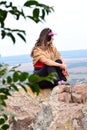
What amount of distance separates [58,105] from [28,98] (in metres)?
1.63

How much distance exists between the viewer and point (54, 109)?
1041 centimetres

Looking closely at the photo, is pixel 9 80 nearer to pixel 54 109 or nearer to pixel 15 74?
pixel 15 74

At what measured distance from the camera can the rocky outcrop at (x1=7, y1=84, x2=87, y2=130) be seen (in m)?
9.94

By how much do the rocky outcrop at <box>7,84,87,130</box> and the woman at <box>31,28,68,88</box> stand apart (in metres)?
0.35

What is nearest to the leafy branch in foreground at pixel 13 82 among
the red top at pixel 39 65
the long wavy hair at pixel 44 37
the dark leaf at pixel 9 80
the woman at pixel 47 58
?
the dark leaf at pixel 9 80

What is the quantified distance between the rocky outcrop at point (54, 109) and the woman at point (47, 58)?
1.14ft

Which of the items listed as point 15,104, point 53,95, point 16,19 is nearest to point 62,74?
point 53,95

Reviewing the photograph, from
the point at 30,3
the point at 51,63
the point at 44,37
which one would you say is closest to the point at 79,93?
the point at 51,63

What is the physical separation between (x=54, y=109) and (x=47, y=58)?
1796 mm

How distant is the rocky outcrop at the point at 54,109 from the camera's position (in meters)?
9.94

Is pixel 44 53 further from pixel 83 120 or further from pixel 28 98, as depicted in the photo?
pixel 83 120

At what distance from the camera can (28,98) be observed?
12.1 meters

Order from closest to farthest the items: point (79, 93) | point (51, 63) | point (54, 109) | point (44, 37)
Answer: point (54, 109) → point (51, 63) → point (79, 93) → point (44, 37)

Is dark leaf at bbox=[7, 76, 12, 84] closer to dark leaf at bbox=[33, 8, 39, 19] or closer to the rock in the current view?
dark leaf at bbox=[33, 8, 39, 19]
